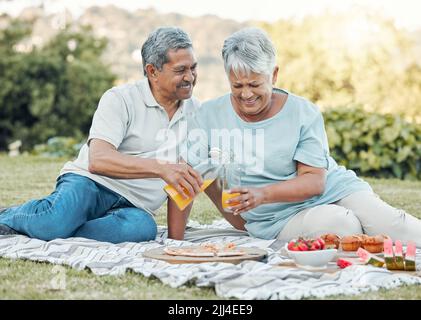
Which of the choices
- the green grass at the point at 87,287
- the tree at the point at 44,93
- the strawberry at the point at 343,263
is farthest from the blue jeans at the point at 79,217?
the tree at the point at 44,93

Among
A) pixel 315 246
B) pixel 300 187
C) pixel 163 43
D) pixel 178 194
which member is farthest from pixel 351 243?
pixel 163 43

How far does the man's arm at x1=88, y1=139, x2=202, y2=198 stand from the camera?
4.40m

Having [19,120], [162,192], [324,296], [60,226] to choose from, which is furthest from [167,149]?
[19,120]

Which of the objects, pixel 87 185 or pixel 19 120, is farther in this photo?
pixel 19 120

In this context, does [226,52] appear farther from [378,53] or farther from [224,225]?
[378,53]

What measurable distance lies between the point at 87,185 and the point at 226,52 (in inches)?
45.3

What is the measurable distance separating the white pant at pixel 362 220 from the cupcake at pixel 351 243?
219 millimetres

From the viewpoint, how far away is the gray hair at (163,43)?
4766 millimetres

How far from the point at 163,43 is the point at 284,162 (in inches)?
37.7

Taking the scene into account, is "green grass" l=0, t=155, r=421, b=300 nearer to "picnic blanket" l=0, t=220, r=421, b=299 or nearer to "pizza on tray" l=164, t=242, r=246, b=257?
"picnic blanket" l=0, t=220, r=421, b=299

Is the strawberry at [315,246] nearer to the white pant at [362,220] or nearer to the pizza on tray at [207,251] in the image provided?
the pizza on tray at [207,251]
